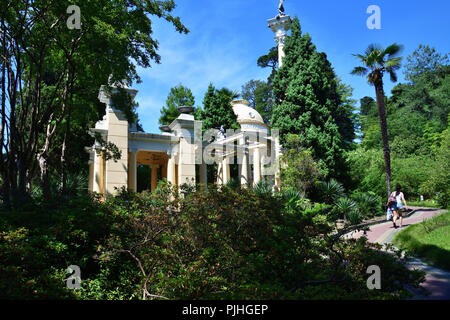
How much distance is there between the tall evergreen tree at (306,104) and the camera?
909 inches

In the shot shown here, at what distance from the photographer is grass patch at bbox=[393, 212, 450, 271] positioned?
715cm

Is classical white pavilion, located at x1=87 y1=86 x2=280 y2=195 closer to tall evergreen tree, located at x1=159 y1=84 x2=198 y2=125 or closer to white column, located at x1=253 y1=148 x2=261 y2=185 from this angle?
white column, located at x1=253 y1=148 x2=261 y2=185

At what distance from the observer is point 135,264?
7.09 m

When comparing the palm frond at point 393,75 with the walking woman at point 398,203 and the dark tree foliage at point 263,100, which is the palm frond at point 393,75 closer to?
the walking woman at point 398,203

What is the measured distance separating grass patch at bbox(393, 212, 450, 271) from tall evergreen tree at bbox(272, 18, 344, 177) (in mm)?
12130

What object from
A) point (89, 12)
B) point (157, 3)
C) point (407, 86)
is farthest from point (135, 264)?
point (407, 86)

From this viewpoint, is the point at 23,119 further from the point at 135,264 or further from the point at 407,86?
the point at 407,86

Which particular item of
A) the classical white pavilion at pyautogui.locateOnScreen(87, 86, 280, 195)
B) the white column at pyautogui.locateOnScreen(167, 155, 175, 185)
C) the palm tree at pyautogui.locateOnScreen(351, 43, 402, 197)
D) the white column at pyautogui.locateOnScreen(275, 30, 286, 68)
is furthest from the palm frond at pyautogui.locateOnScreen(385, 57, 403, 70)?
the white column at pyautogui.locateOnScreen(167, 155, 175, 185)

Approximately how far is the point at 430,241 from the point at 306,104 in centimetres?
1668

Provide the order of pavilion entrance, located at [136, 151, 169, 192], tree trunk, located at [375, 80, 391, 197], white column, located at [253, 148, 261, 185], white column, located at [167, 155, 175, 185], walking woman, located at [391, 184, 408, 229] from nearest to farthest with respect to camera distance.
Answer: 1. walking woman, located at [391, 184, 408, 229]
2. white column, located at [167, 155, 175, 185]
3. pavilion entrance, located at [136, 151, 169, 192]
4. tree trunk, located at [375, 80, 391, 197]
5. white column, located at [253, 148, 261, 185]

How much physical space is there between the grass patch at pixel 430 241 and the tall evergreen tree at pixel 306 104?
12.1 metres

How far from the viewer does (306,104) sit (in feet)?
78.6

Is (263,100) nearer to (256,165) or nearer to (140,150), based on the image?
(256,165)

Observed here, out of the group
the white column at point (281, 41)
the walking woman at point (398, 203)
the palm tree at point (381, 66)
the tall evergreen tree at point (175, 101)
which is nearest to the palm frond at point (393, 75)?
the palm tree at point (381, 66)
